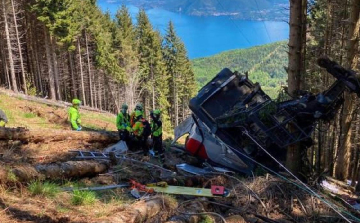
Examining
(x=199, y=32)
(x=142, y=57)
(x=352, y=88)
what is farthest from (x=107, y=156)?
(x=199, y=32)

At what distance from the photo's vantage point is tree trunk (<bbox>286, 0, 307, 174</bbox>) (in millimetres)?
7535

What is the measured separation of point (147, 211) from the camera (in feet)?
17.6

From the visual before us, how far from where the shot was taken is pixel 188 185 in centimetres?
751

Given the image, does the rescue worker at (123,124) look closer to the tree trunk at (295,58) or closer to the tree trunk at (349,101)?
the tree trunk at (295,58)

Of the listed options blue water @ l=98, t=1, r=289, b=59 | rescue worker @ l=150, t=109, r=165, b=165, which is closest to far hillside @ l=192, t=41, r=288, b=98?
blue water @ l=98, t=1, r=289, b=59

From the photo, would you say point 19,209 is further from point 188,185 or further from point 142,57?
point 142,57

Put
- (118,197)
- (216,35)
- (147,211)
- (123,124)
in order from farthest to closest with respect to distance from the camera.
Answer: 1. (216,35)
2. (123,124)
3. (118,197)
4. (147,211)

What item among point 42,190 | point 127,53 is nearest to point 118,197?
point 42,190

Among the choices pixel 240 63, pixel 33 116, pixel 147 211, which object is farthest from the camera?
pixel 240 63

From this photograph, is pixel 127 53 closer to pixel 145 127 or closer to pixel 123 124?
pixel 123 124

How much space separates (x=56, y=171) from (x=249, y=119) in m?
4.37

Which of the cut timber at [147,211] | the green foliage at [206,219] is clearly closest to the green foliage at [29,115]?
the cut timber at [147,211]

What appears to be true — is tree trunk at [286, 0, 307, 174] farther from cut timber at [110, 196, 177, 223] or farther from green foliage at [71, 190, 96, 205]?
green foliage at [71, 190, 96, 205]

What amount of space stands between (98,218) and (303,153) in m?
5.41
